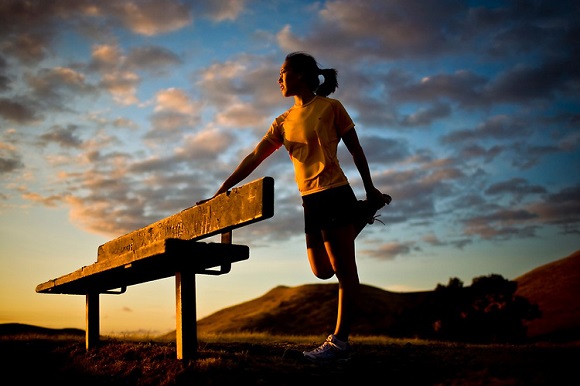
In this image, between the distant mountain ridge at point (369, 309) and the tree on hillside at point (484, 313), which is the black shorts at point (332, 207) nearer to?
the tree on hillside at point (484, 313)

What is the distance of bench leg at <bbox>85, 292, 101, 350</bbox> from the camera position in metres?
7.82

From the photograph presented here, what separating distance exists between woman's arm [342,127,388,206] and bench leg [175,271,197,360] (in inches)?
74.4

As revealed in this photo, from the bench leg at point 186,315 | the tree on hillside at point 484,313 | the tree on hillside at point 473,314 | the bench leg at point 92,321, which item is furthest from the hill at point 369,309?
the bench leg at point 186,315

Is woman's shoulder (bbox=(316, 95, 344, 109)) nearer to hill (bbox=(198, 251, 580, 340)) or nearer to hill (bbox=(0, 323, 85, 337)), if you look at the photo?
hill (bbox=(0, 323, 85, 337))

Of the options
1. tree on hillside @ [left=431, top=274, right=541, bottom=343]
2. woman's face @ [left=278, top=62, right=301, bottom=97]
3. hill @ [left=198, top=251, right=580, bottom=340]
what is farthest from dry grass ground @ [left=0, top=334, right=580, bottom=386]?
hill @ [left=198, top=251, right=580, bottom=340]

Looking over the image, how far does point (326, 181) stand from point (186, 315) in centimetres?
192

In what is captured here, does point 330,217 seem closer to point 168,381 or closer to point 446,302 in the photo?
point 168,381

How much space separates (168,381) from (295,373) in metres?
1.09

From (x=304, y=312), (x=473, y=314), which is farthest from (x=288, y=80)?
(x=304, y=312)

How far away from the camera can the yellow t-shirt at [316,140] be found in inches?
177

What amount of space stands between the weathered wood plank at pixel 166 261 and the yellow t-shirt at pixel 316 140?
0.96 metres

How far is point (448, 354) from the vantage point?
5.55 metres

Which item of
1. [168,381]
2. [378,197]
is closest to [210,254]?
[168,381]

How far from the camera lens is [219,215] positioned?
4797mm
